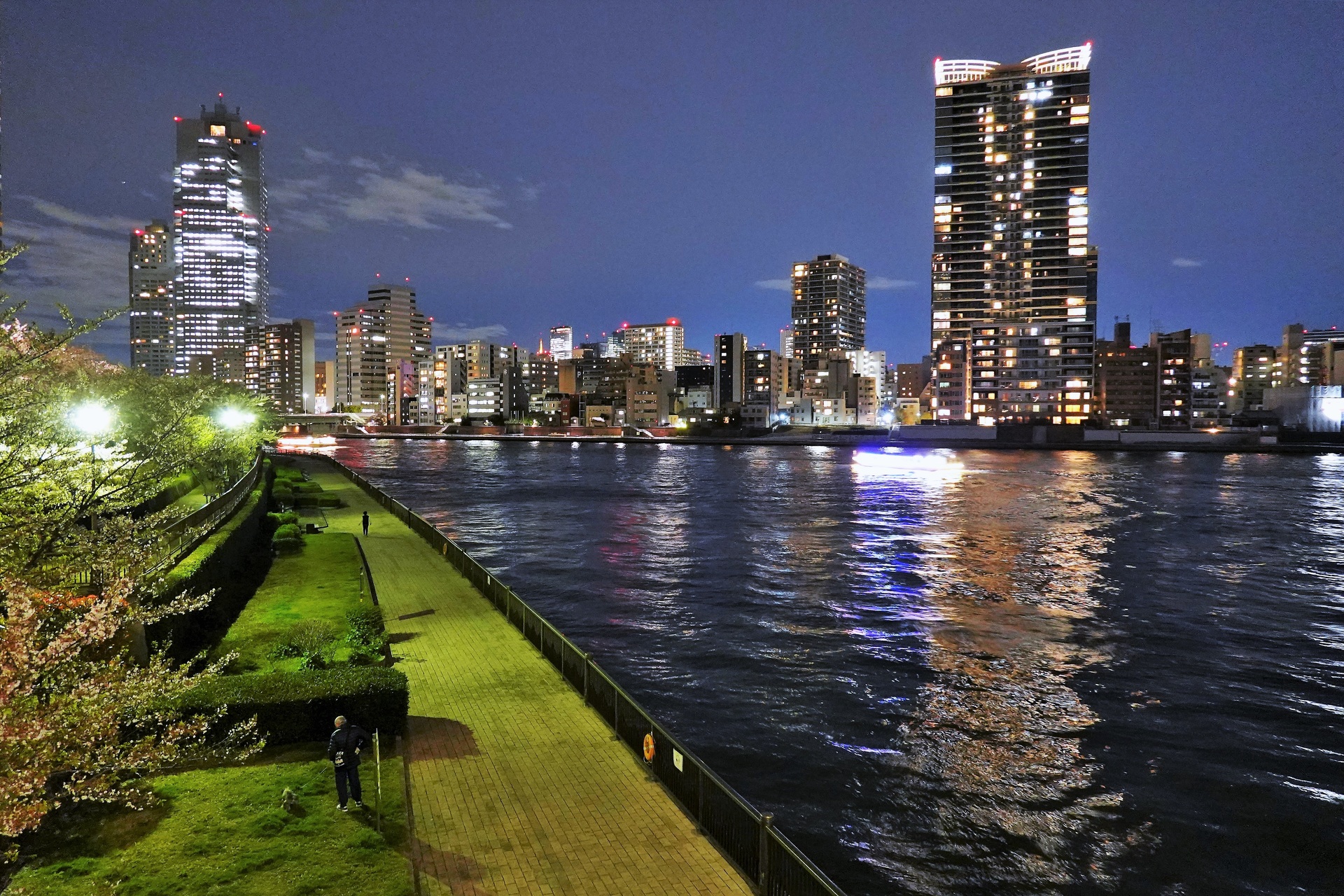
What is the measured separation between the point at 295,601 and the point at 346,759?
16.7 meters

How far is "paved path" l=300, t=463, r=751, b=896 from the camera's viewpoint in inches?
429

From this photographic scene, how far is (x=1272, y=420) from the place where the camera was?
17862 centimetres

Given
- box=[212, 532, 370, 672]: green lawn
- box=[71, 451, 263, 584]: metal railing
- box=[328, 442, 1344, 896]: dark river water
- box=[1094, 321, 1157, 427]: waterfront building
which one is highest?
box=[1094, 321, 1157, 427]: waterfront building

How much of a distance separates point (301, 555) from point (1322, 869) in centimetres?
3625

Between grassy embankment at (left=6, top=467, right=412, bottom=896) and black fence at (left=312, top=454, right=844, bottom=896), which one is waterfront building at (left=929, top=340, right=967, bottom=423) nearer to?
black fence at (left=312, top=454, right=844, bottom=896)

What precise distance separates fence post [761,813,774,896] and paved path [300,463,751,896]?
0.35 meters

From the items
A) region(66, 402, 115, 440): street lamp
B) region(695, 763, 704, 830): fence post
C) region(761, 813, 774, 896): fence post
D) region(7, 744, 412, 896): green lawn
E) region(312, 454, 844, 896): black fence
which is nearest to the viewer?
region(312, 454, 844, 896): black fence

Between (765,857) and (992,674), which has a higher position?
(765,857)

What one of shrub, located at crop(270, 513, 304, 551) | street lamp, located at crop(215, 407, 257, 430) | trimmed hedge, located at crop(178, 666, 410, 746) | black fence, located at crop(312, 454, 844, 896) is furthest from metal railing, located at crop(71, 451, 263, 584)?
street lamp, located at crop(215, 407, 257, 430)

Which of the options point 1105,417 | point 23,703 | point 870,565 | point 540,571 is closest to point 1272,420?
point 1105,417

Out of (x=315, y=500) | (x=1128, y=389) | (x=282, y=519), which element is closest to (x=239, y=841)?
(x=282, y=519)

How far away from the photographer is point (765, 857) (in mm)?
10344

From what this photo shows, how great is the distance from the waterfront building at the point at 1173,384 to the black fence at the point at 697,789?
216740 millimetres

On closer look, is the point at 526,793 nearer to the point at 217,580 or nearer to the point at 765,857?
the point at 765,857
